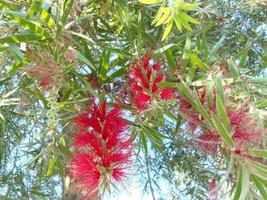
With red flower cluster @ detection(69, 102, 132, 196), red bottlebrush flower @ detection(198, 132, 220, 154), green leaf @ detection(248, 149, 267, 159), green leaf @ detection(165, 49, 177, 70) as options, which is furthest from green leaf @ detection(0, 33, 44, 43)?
green leaf @ detection(248, 149, 267, 159)

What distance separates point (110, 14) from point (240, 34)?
648 mm

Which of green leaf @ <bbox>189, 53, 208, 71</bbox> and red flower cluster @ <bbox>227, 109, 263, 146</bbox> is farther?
green leaf @ <bbox>189, 53, 208, 71</bbox>

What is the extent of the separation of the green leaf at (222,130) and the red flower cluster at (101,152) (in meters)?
0.30

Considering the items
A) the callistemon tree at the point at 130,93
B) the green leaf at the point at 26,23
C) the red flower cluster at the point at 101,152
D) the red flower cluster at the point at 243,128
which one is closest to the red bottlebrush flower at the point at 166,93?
the callistemon tree at the point at 130,93

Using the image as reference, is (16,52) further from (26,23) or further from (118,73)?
(118,73)

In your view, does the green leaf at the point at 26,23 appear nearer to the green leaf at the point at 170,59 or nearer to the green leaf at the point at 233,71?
the green leaf at the point at 170,59

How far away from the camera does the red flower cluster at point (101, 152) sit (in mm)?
1241

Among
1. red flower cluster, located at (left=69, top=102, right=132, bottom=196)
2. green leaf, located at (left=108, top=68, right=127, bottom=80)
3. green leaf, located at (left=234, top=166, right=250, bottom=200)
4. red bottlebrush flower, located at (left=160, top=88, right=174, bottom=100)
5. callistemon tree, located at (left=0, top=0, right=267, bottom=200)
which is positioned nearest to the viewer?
green leaf, located at (left=234, top=166, right=250, bottom=200)

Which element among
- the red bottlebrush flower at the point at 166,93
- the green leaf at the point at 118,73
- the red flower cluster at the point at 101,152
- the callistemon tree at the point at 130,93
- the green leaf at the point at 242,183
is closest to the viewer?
the green leaf at the point at 242,183

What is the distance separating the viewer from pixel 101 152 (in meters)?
1.25

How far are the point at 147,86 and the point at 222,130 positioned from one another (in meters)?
0.35

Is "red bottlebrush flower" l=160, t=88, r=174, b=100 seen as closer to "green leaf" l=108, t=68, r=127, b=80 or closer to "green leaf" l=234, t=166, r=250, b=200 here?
"green leaf" l=108, t=68, r=127, b=80

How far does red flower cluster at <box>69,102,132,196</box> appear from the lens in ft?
4.07

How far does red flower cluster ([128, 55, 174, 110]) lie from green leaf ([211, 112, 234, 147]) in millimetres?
308
